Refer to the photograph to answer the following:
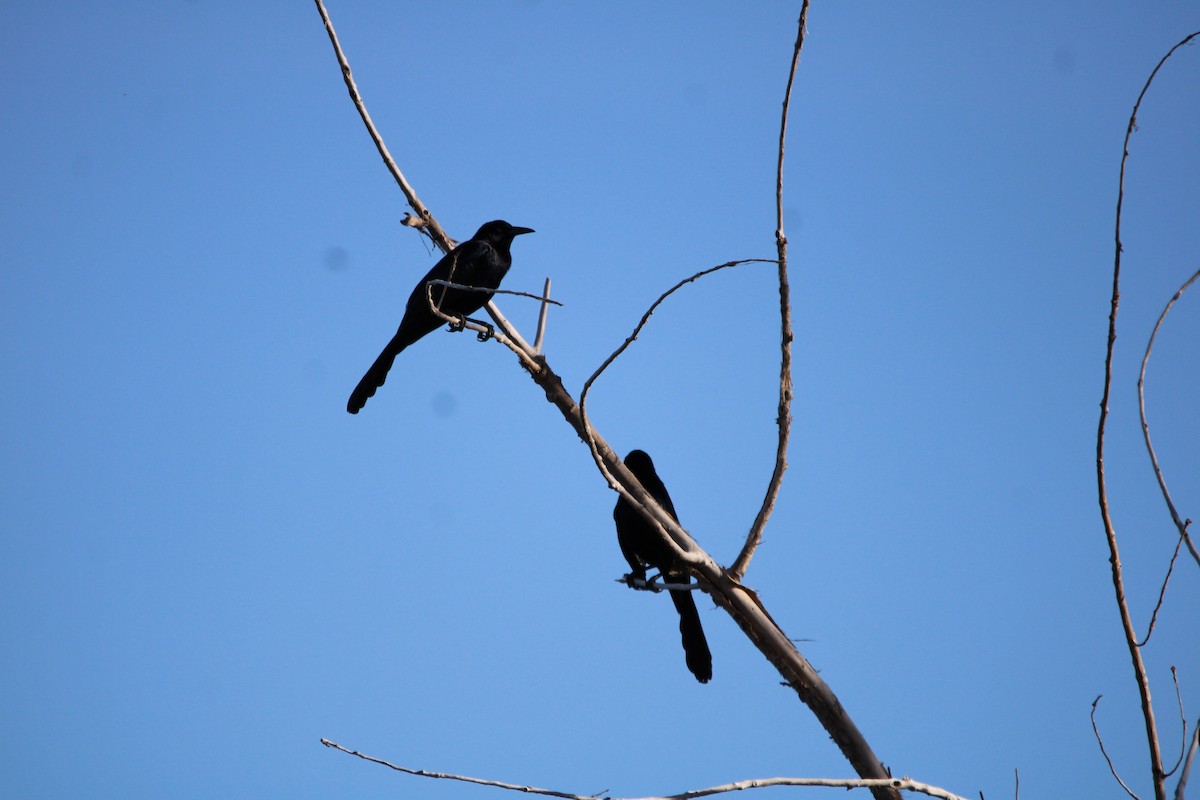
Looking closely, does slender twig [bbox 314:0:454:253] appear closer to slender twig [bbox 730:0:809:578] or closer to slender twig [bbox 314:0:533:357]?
slender twig [bbox 314:0:533:357]

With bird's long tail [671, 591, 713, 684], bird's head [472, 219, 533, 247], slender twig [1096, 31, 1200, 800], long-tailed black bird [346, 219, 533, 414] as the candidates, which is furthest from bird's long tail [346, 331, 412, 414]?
slender twig [1096, 31, 1200, 800]

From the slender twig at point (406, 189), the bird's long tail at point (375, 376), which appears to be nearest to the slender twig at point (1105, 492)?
the slender twig at point (406, 189)

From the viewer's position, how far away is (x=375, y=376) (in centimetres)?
737

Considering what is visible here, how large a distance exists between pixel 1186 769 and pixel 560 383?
9.44 feet

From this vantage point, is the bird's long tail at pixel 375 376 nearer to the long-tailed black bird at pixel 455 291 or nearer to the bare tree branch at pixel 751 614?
the long-tailed black bird at pixel 455 291

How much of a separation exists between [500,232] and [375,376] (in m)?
1.82

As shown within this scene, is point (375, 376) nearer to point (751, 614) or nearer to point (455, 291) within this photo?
point (455, 291)

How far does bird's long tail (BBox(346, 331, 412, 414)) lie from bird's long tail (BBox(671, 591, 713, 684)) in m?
2.69

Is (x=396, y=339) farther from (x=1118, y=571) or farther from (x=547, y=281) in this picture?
(x=1118, y=571)

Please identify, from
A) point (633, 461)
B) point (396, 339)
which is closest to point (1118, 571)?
point (633, 461)

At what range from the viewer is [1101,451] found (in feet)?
9.22

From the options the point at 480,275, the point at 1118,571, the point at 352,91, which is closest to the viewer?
the point at 1118,571

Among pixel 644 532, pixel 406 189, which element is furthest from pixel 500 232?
pixel 406 189

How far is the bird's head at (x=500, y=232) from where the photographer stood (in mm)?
8453
